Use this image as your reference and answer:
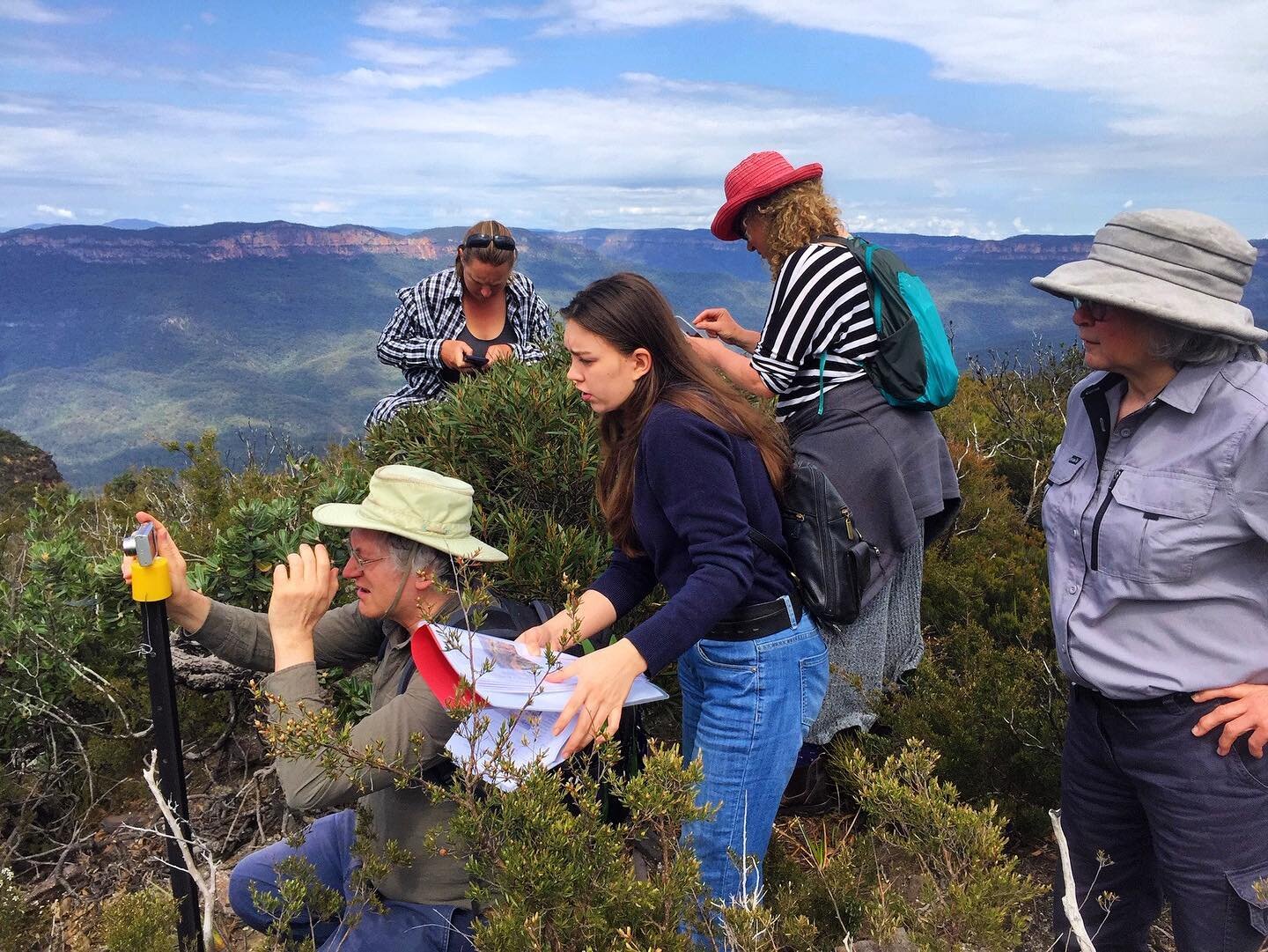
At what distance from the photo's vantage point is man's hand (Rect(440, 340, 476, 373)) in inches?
183

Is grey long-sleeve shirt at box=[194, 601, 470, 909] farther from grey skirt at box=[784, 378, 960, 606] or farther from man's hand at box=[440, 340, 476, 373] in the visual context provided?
man's hand at box=[440, 340, 476, 373]

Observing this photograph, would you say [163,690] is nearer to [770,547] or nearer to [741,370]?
[770,547]

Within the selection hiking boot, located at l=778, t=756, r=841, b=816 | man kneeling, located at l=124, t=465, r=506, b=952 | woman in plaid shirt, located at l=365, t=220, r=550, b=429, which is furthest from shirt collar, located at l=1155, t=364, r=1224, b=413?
woman in plaid shirt, located at l=365, t=220, r=550, b=429

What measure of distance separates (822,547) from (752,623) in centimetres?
32

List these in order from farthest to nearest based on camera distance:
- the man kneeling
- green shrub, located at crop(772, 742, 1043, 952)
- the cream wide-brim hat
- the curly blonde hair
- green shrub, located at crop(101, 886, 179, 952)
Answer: the curly blonde hair
the cream wide-brim hat
the man kneeling
green shrub, located at crop(101, 886, 179, 952)
green shrub, located at crop(772, 742, 1043, 952)

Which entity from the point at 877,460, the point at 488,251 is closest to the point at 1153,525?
the point at 877,460

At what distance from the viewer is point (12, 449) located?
1494 inches

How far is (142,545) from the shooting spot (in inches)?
83.4

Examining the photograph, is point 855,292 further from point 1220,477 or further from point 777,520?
point 1220,477

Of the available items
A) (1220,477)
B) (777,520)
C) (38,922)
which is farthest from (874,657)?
(38,922)

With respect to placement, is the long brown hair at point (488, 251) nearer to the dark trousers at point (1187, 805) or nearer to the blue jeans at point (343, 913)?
the blue jeans at point (343, 913)

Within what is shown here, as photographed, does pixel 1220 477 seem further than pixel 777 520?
No

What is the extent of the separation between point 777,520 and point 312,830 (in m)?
1.63

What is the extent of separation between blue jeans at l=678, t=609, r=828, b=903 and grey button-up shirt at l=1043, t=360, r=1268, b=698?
688 mm
